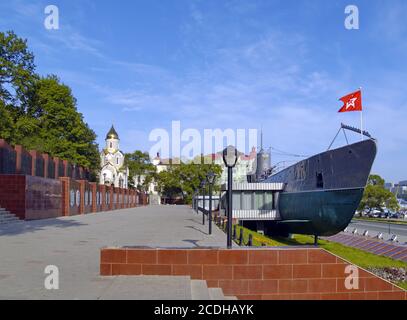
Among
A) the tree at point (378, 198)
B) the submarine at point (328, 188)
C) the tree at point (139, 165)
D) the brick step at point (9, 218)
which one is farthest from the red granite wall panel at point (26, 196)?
the tree at point (139, 165)

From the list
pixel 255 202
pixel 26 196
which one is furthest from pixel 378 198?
pixel 26 196

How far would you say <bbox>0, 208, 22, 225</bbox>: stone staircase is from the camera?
19934 millimetres

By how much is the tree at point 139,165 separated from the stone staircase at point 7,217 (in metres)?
62.8

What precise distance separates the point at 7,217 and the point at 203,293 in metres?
17.7

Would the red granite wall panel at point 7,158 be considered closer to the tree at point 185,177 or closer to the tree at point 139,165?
the tree at point 139,165

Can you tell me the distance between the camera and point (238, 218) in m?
31.0

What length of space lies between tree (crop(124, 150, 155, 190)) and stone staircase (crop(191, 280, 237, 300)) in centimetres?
7829

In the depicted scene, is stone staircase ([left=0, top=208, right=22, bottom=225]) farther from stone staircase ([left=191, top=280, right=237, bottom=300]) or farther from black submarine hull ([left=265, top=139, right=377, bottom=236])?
black submarine hull ([left=265, top=139, right=377, bottom=236])

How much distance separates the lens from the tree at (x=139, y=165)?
8438 cm

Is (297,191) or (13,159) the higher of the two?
(13,159)

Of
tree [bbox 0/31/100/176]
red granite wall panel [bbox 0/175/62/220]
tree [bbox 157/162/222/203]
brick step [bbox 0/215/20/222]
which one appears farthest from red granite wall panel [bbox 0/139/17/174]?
tree [bbox 157/162/222/203]

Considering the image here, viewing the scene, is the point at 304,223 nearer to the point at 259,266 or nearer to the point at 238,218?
the point at 238,218

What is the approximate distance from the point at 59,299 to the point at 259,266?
149 inches
